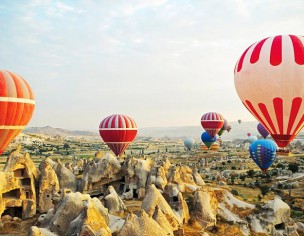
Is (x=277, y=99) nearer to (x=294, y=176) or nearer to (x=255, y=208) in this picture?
(x=255, y=208)

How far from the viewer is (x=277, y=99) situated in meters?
19.3

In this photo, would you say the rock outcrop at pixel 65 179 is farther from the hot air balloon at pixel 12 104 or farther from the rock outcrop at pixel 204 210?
the rock outcrop at pixel 204 210

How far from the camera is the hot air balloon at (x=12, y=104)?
71.9 feet

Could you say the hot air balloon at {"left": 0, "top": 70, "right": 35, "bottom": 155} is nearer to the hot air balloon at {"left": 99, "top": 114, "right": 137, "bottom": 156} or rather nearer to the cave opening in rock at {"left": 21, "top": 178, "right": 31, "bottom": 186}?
the cave opening in rock at {"left": 21, "top": 178, "right": 31, "bottom": 186}

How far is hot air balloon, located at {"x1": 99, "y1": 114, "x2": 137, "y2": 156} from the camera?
124 ft

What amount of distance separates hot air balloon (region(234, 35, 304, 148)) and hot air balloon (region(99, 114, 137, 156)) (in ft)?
62.3

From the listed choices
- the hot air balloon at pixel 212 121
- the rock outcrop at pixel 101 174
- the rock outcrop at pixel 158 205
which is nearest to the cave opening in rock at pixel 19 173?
the rock outcrop at pixel 101 174

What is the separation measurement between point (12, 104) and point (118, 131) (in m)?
16.2

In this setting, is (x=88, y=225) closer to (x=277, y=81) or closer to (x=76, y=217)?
(x=76, y=217)

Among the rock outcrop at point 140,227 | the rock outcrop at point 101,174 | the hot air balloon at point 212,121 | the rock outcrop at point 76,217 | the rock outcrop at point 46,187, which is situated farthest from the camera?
the hot air balloon at point 212,121

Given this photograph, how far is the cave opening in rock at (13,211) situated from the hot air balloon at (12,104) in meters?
3.74

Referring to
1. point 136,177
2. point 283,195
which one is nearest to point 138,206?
point 136,177

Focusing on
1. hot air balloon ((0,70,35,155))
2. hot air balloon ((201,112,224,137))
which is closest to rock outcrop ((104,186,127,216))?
hot air balloon ((0,70,35,155))

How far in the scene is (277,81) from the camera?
62.3 ft
